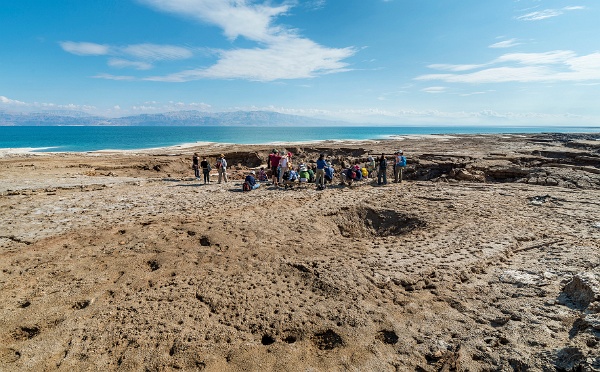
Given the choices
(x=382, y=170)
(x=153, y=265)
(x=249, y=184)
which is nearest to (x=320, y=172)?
(x=382, y=170)

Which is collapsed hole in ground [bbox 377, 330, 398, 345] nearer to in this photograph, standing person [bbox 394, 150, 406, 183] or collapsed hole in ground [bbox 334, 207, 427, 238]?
collapsed hole in ground [bbox 334, 207, 427, 238]

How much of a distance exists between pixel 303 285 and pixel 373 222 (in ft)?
15.4

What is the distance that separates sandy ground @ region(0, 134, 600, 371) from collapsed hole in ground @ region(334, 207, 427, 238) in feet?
0.19

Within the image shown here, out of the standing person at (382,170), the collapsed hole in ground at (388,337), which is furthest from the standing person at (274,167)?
the collapsed hole in ground at (388,337)

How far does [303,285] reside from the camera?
5898 mm

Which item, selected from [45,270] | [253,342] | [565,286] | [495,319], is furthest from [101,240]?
[565,286]

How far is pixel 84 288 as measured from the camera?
5750 mm

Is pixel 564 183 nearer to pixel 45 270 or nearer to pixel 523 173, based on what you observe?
pixel 523 173

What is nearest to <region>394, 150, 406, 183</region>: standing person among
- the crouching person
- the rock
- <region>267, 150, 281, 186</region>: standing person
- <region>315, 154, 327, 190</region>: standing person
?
<region>315, 154, 327, 190</region>: standing person

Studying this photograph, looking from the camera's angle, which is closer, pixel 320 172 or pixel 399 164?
pixel 320 172

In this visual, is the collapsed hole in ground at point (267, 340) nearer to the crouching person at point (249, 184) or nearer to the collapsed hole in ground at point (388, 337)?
the collapsed hole in ground at point (388, 337)

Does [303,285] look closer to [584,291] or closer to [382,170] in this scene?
[584,291]

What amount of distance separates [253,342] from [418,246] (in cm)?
475

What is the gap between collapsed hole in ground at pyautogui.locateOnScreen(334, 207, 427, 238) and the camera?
363 inches
